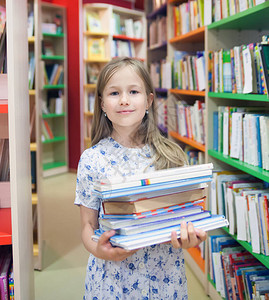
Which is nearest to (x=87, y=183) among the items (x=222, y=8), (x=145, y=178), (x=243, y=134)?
(x=145, y=178)

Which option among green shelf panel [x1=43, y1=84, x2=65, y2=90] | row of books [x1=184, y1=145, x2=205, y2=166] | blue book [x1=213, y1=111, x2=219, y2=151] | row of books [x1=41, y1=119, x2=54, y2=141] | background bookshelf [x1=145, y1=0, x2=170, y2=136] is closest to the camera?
blue book [x1=213, y1=111, x2=219, y2=151]

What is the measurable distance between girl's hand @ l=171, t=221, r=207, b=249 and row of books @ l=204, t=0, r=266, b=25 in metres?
1.39

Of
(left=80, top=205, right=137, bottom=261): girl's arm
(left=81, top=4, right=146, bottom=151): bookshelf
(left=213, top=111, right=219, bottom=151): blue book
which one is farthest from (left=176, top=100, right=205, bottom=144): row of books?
(left=81, top=4, right=146, bottom=151): bookshelf

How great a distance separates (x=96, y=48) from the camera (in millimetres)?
5996

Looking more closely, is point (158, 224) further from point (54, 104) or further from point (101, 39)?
point (54, 104)

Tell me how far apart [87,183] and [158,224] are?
36 cm

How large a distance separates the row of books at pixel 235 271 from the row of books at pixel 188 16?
1.50 m

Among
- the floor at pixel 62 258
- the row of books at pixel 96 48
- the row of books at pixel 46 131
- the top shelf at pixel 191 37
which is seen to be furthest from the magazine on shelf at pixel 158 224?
the row of books at pixel 46 131

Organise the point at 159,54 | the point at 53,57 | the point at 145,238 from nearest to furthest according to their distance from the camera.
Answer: the point at 145,238
the point at 159,54
the point at 53,57

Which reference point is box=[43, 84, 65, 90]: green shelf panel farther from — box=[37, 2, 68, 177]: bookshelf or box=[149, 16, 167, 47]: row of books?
box=[149, 16, 167, 47]: row of books

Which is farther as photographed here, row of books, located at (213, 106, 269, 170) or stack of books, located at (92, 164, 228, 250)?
row of books, located at (213, 106, 269, 170)

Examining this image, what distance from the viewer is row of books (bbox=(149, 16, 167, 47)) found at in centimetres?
429

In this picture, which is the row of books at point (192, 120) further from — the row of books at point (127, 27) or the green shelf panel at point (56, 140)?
the green shelf panel at point (56, 140)

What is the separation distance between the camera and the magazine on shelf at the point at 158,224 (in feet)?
3.33
